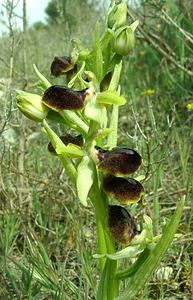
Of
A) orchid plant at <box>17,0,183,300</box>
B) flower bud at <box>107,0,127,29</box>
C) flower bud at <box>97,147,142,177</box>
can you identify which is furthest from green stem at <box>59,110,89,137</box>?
flower bud at <box>107,0,127,29</box>

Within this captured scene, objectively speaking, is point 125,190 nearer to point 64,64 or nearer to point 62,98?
point 62,98

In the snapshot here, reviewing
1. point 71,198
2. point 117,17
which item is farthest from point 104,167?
point 71,198

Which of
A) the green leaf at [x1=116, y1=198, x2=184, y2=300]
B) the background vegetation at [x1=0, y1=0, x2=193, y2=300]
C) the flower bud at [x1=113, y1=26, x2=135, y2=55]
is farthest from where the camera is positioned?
the background vegetation at [x1=0, y1=0, x2=193, y2=300]

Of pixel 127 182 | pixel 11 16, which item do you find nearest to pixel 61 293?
pixel 127 182

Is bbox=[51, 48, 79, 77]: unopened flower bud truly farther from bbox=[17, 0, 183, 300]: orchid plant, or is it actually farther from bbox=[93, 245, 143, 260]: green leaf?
bbox=[93, 245, 143, 260]: green leaf

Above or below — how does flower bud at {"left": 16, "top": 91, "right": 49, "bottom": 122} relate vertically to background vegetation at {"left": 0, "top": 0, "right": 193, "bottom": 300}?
above

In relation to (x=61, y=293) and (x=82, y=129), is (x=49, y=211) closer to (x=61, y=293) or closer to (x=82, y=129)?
(x=61, y=293)
